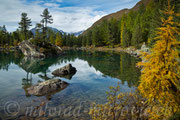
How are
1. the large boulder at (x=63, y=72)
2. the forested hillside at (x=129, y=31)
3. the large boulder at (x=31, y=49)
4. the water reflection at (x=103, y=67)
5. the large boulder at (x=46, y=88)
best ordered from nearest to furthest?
1. the large boulder at (x=46, y=88)
2. the water reflection at (x=103, y=67)
3. the large boulder at (x=63, y=72)
4. the large boulder at (x=31, y=49)
5. the forested hillside at (x=129, y=31)

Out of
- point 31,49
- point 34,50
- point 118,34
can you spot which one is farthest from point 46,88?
point 118,34

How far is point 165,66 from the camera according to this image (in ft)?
22.7

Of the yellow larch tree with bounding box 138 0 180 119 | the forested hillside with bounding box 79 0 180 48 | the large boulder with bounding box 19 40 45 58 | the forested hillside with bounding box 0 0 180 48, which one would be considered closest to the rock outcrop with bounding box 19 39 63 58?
the large boulder with bounding box 19 40 45 58

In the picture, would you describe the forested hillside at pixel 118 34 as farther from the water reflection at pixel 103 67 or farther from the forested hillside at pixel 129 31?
the water reflection at pixel 103 67

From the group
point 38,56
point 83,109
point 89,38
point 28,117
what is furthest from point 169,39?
point 89,38

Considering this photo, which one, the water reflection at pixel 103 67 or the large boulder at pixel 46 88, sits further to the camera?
the water reflection at pixel 103 67

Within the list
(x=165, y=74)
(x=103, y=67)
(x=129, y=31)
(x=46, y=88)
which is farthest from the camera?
(x=129, y=31)

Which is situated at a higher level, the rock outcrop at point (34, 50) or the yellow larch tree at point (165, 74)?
the rock outcrop at point (34, 50)

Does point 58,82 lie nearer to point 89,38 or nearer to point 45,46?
point 45,46

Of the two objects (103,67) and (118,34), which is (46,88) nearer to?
(103,67)

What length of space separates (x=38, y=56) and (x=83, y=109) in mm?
48498

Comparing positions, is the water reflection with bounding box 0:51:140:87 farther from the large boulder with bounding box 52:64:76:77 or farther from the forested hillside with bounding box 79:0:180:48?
the forested hillside with bounding box 79:0:180:48

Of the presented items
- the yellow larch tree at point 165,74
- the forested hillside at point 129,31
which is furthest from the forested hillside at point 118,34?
the yellow larch tree at point 165,74

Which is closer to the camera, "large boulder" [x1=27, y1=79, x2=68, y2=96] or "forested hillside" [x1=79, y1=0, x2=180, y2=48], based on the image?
"large boulder" [x1=27, y1=79, x2=68, y2=96]
